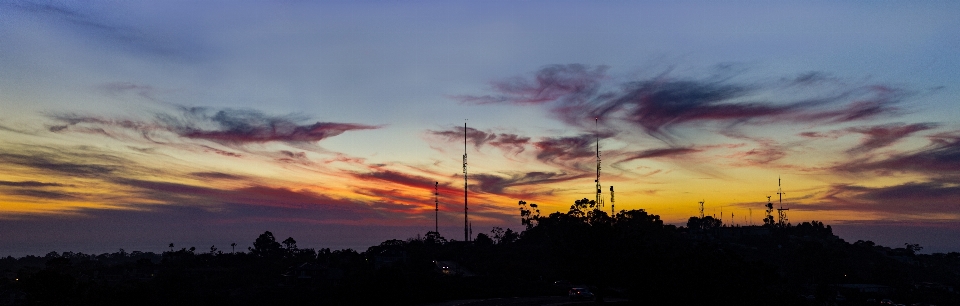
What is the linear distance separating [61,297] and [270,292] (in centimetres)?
3433

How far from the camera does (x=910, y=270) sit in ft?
589

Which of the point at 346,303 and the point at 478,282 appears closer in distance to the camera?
the point at 346,303

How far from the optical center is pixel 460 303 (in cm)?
6838

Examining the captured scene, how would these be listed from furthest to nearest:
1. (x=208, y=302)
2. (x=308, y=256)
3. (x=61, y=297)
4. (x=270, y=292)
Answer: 1. (x=308, y=256)
2. (x=270, y=292)
3. (x=208, y=302)
4. (x=61, y=297)

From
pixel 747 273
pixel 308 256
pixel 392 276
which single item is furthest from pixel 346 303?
pixel 308 256

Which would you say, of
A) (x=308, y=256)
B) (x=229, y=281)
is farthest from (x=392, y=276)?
(x=308, y=256)

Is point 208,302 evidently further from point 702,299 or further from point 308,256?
point 308,256

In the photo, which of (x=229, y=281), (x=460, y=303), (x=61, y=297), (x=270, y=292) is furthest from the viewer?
(x=229, y=281)

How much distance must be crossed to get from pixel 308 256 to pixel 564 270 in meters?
125

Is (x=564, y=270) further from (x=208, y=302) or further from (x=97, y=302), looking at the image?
(x=97, y=302)

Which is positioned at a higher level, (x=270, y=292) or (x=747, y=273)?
(x=747, y=273)

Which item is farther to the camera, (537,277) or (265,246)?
(265,246)

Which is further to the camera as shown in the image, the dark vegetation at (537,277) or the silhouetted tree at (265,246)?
the silhouetted tree at (265,246)

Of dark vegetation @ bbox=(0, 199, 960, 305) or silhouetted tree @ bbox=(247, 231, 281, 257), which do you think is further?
silhouetted tree @ bbox=(247, 231, 281, 257)
